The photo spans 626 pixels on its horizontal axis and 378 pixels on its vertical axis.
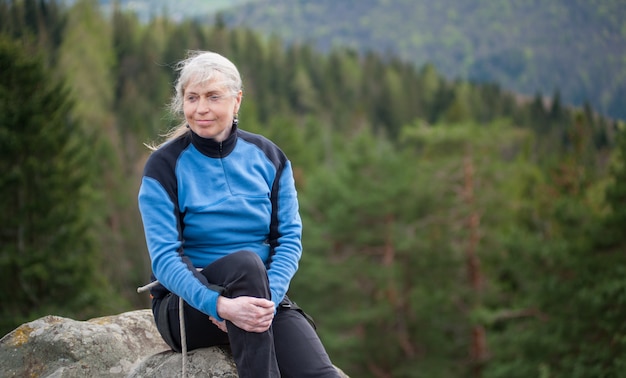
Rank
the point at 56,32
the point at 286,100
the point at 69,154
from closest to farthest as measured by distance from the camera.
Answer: the point at 69,154, the point at 56,32, the point at 286,100

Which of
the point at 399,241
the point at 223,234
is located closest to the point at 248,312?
the point at 223,234

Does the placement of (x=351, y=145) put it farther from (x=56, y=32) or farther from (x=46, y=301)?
(x=56, y=32)

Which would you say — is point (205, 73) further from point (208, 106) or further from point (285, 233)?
point (285, 233)

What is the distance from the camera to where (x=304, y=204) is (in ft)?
94.2

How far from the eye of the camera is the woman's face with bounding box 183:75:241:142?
3.35 metres

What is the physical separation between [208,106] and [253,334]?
44.4 inches

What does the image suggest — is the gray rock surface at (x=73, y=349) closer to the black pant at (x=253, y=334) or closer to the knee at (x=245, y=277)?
the black pant at (x=253, y=334)

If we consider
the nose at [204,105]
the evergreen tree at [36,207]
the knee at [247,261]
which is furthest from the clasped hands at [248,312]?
the evergreen tree at [36,207]

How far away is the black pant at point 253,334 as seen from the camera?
3.12 m

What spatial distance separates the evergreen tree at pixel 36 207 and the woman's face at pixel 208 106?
15.3m

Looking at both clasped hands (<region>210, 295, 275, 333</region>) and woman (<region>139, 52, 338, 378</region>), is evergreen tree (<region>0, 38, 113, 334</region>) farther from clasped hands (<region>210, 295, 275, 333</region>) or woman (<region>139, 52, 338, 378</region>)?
clasped hands (<region>210, 295, 275, 333</region>)

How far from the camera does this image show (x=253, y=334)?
3125 mm

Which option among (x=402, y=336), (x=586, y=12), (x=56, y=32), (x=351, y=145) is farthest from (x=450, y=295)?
(x=56, y=32)

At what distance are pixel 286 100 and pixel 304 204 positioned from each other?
66760 mm
